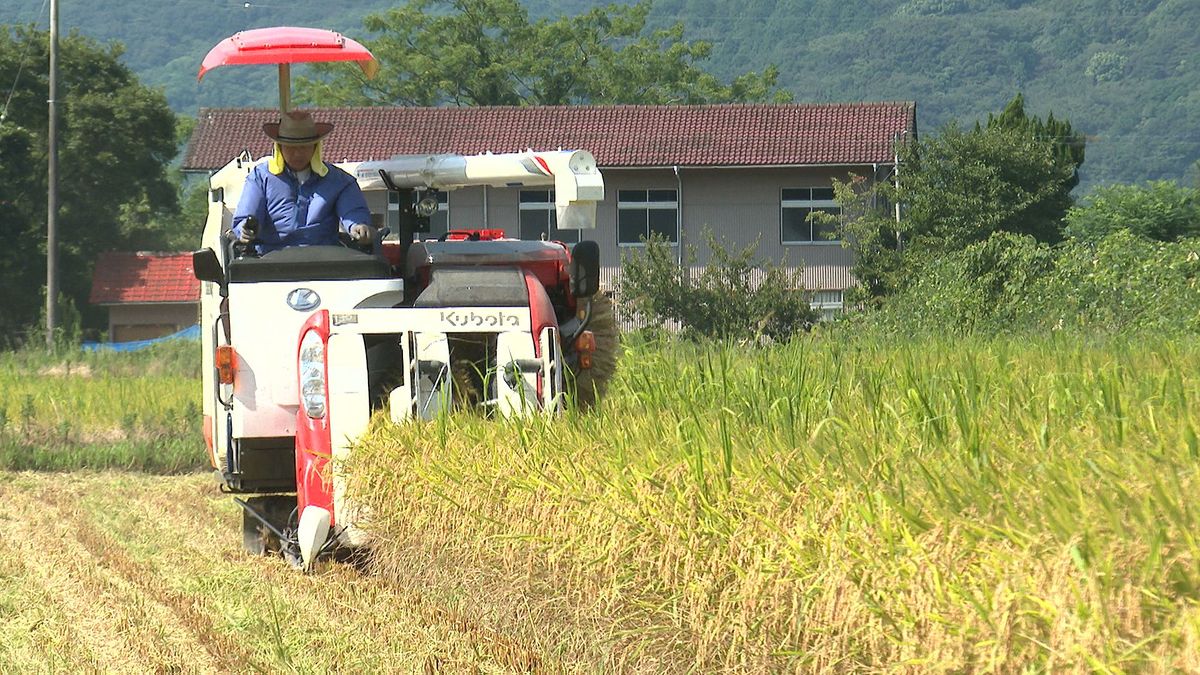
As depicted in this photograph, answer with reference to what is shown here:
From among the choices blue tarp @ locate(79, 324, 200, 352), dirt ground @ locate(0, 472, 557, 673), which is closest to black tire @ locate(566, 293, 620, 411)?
dirt ground @ locate(0, 472, 557, 673)

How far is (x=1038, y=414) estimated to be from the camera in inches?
236

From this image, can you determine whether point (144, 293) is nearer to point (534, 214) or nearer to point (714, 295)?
point (534, 214)

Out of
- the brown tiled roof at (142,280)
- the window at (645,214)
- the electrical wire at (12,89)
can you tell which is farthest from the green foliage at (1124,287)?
the electrical wire at (12,89)

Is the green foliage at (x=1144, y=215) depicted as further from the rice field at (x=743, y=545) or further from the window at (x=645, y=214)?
the rice field at (x=743, y=545)

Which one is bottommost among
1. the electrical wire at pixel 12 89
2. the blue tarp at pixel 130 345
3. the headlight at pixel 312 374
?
the blue tarp at pixel 130 345

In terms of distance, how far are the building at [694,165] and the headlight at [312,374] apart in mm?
32491

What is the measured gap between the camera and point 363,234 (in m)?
9.43

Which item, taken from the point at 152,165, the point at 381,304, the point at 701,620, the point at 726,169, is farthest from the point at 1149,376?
the point at 152,165

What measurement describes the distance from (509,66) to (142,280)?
60.4 ft

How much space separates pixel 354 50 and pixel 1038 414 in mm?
5551

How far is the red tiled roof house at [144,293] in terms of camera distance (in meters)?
51.9

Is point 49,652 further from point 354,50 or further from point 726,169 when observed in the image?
point 726,169

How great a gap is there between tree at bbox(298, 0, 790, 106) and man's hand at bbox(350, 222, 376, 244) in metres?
55.3

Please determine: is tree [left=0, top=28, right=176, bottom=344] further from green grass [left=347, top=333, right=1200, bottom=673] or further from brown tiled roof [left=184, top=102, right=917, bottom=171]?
green grass [left=347, top=333, right=1200, bottom=673]
